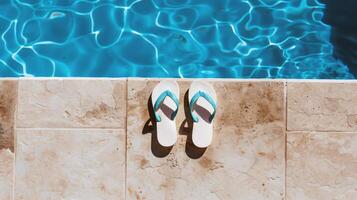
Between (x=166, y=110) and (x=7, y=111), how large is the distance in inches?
32.0

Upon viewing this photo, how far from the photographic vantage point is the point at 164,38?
154 inches

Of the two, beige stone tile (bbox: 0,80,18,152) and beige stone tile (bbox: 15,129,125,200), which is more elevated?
beige stone tile (bbox: 0,80,18,152)

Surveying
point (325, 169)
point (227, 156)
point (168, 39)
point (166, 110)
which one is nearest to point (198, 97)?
point (166, 110)

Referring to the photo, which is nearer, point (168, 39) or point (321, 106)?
point (321, 106)

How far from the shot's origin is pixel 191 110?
267 centimetres

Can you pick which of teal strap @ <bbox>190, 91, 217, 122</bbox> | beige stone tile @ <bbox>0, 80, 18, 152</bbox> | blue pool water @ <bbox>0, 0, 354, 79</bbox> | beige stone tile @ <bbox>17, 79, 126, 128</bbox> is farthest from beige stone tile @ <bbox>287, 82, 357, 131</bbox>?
beige stone tile @ <bbox>0, 80, 18, 152</bbox>

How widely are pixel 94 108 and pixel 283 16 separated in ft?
6.18

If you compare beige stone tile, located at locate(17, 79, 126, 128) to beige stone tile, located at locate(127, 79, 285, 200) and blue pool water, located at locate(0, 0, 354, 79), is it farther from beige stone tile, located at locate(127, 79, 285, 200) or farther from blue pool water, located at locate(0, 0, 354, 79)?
blue pool water, located at locate(0, 0, 354, 79)

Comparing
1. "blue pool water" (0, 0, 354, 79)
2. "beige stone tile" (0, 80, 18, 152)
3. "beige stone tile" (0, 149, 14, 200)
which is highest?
"blue pool water" (0, 0, 354, 79)

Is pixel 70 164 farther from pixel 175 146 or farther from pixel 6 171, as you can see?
pixel 175 146

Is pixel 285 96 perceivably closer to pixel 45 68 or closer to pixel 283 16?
pixel 283 16

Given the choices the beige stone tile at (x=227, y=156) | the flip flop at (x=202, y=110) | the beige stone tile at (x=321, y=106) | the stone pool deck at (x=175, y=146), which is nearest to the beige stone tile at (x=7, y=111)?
the stone pool deck at (x=175, y=146)

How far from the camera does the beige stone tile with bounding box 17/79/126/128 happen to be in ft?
8.89

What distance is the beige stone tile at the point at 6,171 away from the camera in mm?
2715
